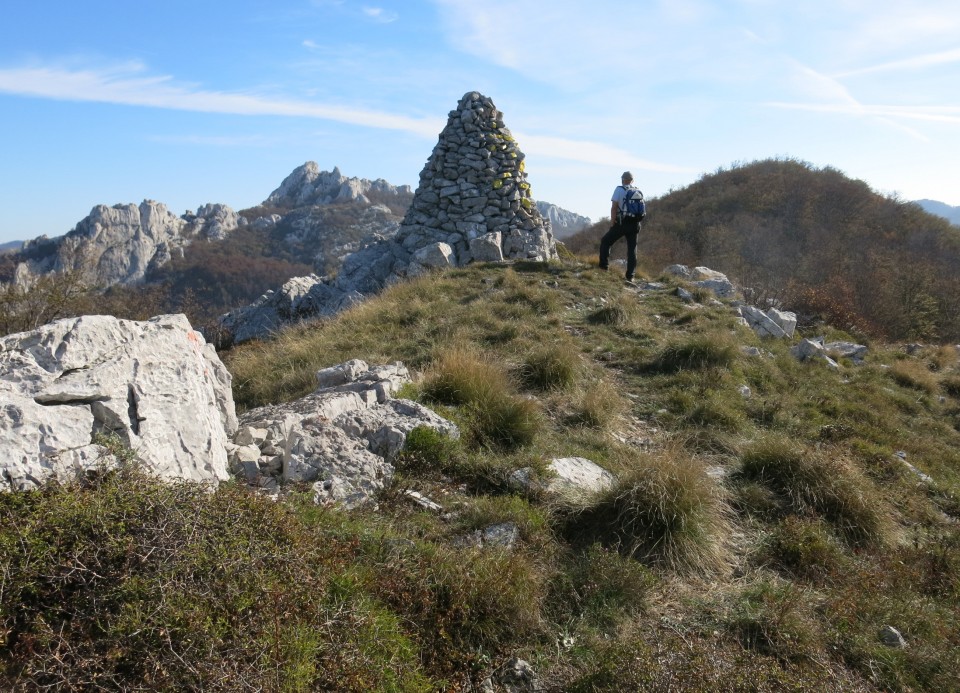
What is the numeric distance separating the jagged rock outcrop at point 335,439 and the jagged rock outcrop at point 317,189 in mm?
93113

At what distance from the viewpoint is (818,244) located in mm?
25422

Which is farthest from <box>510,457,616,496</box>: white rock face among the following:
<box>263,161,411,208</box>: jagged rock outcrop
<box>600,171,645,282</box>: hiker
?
<box>263,161,411,208</box>: jagged rock outcrop

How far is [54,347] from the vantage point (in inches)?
142

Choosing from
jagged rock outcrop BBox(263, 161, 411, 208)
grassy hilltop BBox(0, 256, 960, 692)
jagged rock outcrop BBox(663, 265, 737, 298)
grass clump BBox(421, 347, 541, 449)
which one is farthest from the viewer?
jagged rock outcrop BBox(263, 161, 411, 208)

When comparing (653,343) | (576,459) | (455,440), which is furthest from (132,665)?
(653,343)

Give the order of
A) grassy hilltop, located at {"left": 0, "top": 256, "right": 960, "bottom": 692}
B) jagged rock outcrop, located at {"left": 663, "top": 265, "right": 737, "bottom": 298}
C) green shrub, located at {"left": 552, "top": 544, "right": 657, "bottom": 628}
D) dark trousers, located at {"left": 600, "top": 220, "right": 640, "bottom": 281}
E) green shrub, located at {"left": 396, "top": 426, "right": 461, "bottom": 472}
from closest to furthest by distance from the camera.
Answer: grassy hilltop, located at {"left": 0, "top": 256, "right": 960, "bottom": 692} < green shrub, located at {"left": 552, "top": 544, "right": 657, "bottom": 628} < green shrub, located at {"left": 396, "top": 426, "right": 461, "bottom": 472} < dark trousers, located at {"left": 600, "top": 220, "right": 640, "bottom": 281} < jagged rock outcrop, located at {"left": 663, "top": 265, "right": 737, "bottom": 298}

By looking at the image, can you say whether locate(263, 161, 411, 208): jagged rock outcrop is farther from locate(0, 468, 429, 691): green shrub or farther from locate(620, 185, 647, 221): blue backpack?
locate(0, 468, 429, 691): green shrub

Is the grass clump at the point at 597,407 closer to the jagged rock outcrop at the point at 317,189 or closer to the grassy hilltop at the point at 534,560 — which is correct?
the grassy hilltop at the point at 534,560

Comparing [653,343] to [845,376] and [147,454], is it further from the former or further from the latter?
[147,454]

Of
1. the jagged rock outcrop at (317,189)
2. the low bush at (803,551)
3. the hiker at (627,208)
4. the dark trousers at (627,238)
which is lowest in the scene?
the low bush at (803,551)

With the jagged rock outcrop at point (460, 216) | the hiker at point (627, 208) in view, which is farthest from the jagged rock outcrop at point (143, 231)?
the hiker at point (627, 208)

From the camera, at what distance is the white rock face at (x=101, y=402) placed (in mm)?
3004

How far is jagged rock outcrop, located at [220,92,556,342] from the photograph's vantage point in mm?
15797

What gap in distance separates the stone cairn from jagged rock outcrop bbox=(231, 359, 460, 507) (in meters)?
10.5
